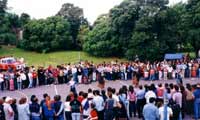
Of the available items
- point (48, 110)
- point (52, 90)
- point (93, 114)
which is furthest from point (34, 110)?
point (52, 90)

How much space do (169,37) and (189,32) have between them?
2.48 metres

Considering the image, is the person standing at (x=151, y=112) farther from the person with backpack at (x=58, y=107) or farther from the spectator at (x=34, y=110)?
the spectator at (x=34, y=110)

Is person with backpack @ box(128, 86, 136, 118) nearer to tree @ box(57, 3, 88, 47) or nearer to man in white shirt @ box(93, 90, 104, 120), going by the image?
man in white shirt @ box(93, 90, 104, 120)

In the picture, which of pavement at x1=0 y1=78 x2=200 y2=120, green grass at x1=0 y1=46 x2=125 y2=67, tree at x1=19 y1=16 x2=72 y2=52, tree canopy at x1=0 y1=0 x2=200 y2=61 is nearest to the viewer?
pavement at x1=0 y1=78 x2=200 y2=120

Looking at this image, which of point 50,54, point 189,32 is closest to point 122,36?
point 189,32

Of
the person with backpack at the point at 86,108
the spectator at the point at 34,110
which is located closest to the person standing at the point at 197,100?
the person with backpack at the point at 86,108

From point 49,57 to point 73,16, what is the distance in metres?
13.1

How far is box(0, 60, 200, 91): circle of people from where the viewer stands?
34875 millimetres

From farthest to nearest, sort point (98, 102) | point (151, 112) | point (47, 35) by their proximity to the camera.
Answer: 1. point (47, 35)
2. point (98, 102)
3. point (151, 112)

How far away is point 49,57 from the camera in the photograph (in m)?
65.6

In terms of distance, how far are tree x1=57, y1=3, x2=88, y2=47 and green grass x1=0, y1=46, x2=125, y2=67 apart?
4946 mm

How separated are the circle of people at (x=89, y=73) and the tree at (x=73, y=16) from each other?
33111 millimetres

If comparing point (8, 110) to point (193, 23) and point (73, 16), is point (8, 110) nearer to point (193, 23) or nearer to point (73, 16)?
point (193, 23)

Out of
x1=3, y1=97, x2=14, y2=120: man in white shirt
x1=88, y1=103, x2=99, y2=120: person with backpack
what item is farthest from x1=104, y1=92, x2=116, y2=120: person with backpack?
x1=3, y1=97, x2=14, y2=120: man in white shirt
